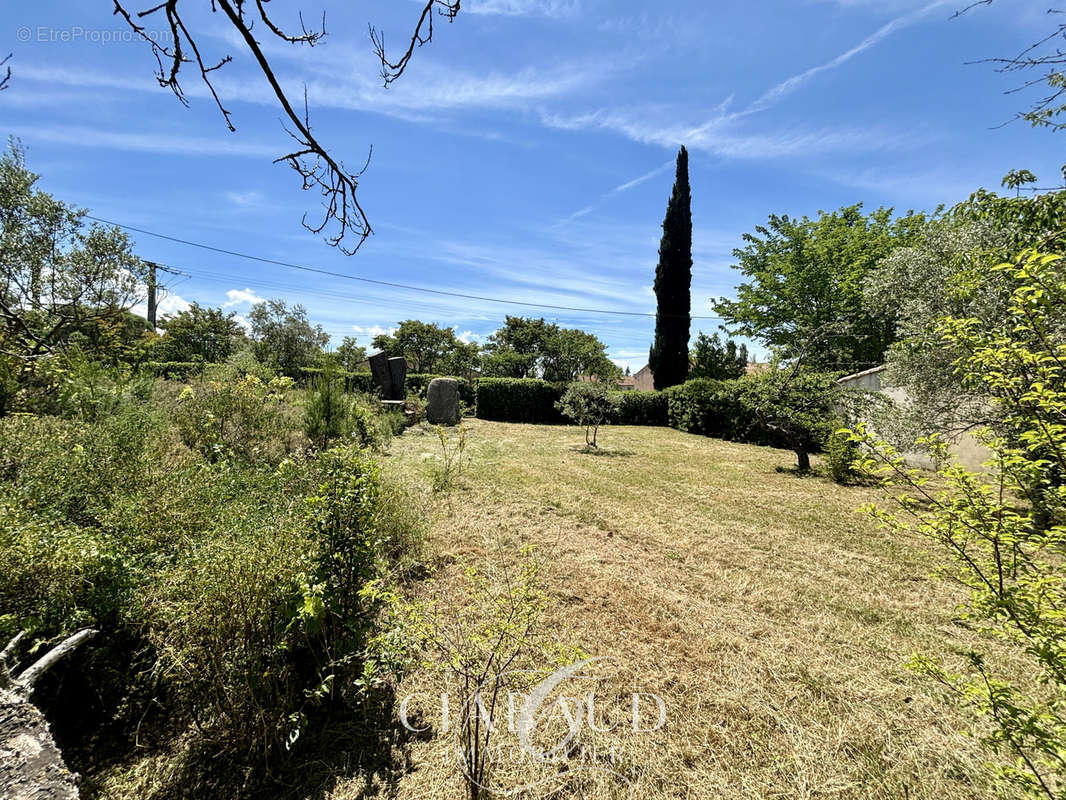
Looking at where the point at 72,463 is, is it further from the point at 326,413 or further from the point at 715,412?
the point at 715,412

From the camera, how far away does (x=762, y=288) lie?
19078 millimetres

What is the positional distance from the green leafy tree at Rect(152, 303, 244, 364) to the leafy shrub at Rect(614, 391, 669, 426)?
2147cm

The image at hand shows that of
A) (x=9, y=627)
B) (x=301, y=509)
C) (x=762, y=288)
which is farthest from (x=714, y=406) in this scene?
(x=9, y=627)

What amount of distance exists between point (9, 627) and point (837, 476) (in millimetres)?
9894

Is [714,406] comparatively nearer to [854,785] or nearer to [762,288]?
[762,288]

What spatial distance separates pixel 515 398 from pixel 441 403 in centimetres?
396

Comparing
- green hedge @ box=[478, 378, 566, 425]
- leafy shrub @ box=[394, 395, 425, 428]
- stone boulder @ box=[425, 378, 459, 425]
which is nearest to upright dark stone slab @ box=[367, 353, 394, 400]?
leafy shrub @ box=[394, 395, 425, 428]

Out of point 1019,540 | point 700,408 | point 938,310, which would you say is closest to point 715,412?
point 700,408

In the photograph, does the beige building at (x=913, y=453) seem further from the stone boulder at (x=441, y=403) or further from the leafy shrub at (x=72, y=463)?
Result: the stone boulder at (x=441, y=403)

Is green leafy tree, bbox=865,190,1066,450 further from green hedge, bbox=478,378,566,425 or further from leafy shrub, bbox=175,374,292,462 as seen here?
green hedge, bbox=478,378,566,425

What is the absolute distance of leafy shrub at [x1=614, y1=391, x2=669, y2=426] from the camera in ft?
55.8

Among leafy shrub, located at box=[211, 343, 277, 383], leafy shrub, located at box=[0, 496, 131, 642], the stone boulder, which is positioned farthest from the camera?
the stone boulder

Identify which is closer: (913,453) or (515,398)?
(913,453)

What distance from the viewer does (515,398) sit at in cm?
1650
